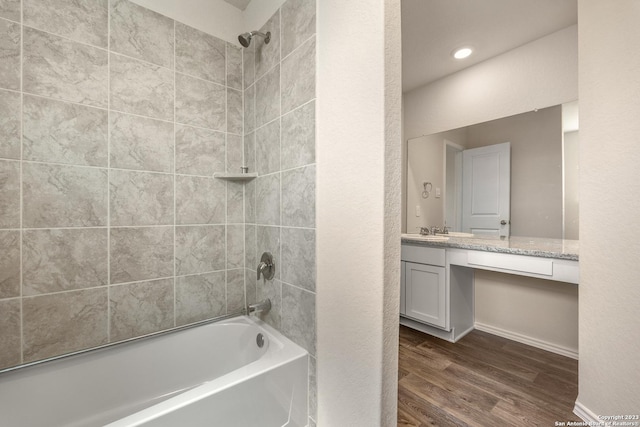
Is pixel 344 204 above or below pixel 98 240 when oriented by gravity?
above

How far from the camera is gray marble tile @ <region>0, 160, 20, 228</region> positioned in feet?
3.67

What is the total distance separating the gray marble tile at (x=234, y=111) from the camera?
5.68 ft

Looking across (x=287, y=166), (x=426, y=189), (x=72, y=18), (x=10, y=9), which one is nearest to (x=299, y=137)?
(x=287, y=166)

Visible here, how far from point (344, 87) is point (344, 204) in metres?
0.48

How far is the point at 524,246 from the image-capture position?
1929 mm

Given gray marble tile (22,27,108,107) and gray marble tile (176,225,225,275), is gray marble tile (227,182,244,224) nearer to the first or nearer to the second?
gray marble tile (176,225,225,275)

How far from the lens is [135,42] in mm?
1403

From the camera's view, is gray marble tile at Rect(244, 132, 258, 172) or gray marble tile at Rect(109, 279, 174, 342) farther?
gray marble tile at Rect(244, 132, 258, 172)

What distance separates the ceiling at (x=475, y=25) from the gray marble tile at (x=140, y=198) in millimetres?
2058

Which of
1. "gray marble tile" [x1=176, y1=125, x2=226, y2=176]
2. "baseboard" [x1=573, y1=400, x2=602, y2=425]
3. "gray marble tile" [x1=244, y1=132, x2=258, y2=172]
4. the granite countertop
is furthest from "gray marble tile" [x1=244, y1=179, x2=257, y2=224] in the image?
"baseboard" [x1=573, y1=400, x2=602, y2=425]

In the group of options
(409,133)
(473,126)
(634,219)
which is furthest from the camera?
(409,133)

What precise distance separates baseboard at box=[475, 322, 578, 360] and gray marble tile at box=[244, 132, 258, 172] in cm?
260

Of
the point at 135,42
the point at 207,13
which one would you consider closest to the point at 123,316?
the point at 135,42

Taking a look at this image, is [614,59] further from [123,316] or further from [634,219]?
[123,316]
